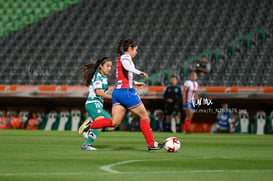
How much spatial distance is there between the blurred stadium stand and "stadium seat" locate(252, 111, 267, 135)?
130 cm

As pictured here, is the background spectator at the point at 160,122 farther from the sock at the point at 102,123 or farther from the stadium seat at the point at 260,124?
the sock at the point at 102,123

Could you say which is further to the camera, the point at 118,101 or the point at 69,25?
the point at 69,25

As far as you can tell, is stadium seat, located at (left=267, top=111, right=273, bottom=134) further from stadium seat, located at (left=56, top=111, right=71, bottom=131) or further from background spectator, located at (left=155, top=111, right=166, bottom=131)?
stadium seat, located at (left=56, top=111, right=71, bottom=131)

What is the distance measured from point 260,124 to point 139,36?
8.53 meters

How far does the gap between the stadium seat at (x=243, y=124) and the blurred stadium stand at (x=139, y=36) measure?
134 cm

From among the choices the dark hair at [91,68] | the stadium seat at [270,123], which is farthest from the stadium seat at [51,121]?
the dark hair at [91,68]

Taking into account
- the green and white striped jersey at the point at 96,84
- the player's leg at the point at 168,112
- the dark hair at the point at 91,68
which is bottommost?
the player's leg at the point at 168,112

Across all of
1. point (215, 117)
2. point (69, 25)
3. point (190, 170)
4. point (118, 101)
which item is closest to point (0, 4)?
point (69, 25)

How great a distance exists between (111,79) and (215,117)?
4.90m

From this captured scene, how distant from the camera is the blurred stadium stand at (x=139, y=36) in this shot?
885 inches

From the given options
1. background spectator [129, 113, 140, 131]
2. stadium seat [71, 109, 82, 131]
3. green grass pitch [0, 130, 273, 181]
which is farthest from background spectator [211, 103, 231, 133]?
green grass pitch [0, 130, 273, 181]

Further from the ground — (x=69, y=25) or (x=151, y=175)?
(x=69, y=25)

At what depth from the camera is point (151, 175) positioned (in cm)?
536

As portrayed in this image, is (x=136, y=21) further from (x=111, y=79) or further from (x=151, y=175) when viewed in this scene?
(x=151, y=175)
